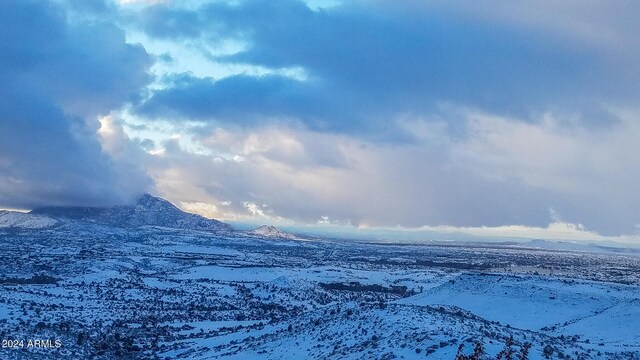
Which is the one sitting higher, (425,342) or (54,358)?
(425,342)

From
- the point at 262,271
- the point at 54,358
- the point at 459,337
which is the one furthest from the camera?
the point at 262,271

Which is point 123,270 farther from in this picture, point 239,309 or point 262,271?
point 239,309

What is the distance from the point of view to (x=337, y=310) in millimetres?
45438

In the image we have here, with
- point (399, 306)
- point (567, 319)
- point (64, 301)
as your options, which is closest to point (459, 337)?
point (399, 306)

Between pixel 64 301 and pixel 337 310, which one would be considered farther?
pixel 64 301

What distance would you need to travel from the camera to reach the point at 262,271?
111000mm

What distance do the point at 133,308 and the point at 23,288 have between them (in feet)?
54.0

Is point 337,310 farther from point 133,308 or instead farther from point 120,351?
point 133,308

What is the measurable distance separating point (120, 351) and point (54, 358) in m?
5.73

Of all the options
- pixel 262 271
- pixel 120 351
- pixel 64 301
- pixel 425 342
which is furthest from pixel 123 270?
pixel 425 342

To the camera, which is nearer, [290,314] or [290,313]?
[290,314]

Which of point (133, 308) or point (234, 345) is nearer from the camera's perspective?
point (234, 345)

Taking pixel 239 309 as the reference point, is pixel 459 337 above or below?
above

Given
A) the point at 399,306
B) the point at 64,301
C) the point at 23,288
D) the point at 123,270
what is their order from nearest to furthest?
1. the point at 399,306
2. the point at 64,301
3. the point at 23,288
4. the point at 123,270
